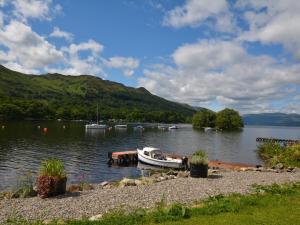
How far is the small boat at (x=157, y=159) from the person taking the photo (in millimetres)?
53281

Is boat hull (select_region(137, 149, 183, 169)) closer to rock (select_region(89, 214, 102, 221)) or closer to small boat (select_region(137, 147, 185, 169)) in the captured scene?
small boat (select_region(137, 147, 185, 169))

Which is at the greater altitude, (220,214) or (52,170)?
(52,170)

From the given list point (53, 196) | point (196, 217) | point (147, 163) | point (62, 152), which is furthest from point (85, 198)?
point (62, 152)

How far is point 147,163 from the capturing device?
58781mm

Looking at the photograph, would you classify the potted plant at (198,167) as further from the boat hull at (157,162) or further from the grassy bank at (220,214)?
the boat hull at (157,162)

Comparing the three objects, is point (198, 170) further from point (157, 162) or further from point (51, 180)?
point (157, 162)

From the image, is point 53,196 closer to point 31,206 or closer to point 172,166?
point 31,206

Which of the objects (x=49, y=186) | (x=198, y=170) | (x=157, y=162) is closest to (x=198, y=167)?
(x=198, y=170)

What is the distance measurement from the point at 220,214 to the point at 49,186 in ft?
35.4

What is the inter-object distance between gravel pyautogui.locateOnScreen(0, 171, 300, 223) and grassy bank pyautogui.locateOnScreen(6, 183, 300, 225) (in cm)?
129

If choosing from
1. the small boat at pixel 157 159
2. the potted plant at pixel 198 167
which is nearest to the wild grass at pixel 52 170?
the potted plant at pixel 198 167

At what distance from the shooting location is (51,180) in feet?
67.7

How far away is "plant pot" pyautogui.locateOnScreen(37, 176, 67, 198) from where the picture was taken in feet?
66.7

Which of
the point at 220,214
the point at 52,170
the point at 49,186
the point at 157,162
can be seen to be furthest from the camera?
the point at 157,162
